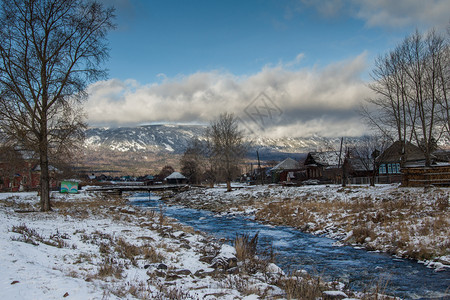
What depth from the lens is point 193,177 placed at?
10969cm

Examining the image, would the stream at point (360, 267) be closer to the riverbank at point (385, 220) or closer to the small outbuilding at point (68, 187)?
the riverbank at point (385, 220)

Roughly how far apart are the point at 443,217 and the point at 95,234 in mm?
16105

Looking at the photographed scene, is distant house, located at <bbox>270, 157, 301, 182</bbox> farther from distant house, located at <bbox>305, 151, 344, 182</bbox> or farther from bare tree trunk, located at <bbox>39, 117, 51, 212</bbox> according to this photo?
bare tree trunk, located at <bbox>39, 117, 51, 212</bbox>

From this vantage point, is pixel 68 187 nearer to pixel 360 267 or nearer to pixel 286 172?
pixel 360 267

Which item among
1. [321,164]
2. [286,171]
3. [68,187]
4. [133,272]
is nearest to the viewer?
[133,272]

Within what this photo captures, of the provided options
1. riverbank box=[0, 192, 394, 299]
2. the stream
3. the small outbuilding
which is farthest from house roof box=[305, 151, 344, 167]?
riverbank box=[0, 192, 394, 299]

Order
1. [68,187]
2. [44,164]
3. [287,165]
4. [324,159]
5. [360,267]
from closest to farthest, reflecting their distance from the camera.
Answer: [360,267], [44,164], [68,187], [324,159], [287,165]

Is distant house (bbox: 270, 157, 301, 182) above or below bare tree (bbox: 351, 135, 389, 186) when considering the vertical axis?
below

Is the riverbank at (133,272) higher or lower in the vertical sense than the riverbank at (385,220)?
higher

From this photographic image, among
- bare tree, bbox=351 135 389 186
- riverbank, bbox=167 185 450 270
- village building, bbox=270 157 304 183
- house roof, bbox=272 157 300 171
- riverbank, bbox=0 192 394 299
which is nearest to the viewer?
riverbank, bbox=0 192 394 299

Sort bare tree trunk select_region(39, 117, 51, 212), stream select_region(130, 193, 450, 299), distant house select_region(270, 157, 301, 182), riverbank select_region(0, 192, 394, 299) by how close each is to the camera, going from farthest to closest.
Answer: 1. distant house select_region(270, 157, 301, 182)
2. bare tree trunk select_region(39, 117, 51, 212)
3. stream select_region(130, 193, 450, 299)
4. riverbank select_region(0, 192, 394, 299)

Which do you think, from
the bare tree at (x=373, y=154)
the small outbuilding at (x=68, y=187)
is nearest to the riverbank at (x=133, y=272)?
the bare tree at (x=373, y=154)

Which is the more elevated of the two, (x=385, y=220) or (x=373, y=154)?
(x=373, y=154)

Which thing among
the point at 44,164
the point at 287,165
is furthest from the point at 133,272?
the point at 287,165
